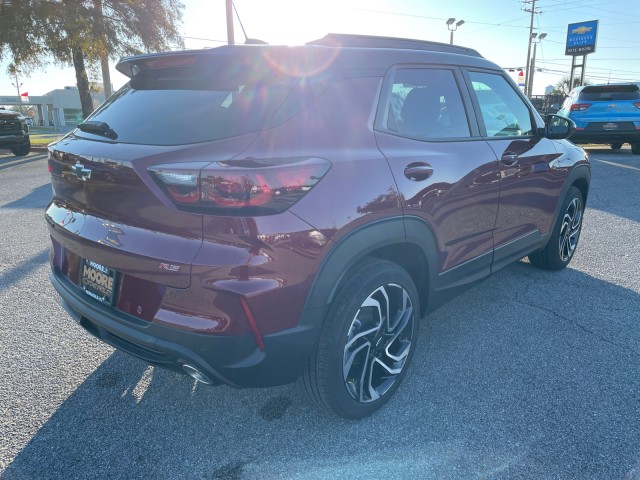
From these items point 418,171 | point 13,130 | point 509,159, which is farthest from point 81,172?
point 13,130

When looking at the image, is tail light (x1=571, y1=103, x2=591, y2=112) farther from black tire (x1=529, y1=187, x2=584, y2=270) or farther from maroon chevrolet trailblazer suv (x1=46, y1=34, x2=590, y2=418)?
maroon chevrolet trailblazer suv (x1=46, y1=34, x2=590, y2=418)

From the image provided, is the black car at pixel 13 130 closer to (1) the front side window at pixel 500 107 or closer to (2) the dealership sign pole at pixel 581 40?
(1) the front side window at pixel 500 107

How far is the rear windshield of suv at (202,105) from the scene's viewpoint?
1968 mm

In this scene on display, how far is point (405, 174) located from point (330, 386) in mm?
1067

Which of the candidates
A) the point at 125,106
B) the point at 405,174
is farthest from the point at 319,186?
the point at 125,106

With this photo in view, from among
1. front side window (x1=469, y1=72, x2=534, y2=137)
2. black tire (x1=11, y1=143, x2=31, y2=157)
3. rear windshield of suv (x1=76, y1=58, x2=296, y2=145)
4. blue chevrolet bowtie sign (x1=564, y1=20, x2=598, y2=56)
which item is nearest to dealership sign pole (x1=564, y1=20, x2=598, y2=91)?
blue chevrolet bowtie sign (x1=564, y1=20, x2=598, y2=56)

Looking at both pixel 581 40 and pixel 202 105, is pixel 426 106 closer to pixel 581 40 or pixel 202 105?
pixel 202 105

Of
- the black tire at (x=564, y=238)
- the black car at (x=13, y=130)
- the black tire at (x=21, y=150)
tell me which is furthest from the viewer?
the black tire at (x=21, y=150)

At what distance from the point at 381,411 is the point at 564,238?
9.32 feet

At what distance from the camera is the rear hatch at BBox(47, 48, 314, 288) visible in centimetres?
185

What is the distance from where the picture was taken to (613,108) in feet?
37.5

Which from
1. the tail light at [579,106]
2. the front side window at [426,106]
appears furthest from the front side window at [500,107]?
the tail light at [579,106]

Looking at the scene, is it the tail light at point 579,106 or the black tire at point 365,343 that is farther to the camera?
the tail light at point 579,106

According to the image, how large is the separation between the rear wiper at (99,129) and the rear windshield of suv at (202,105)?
0.02m
